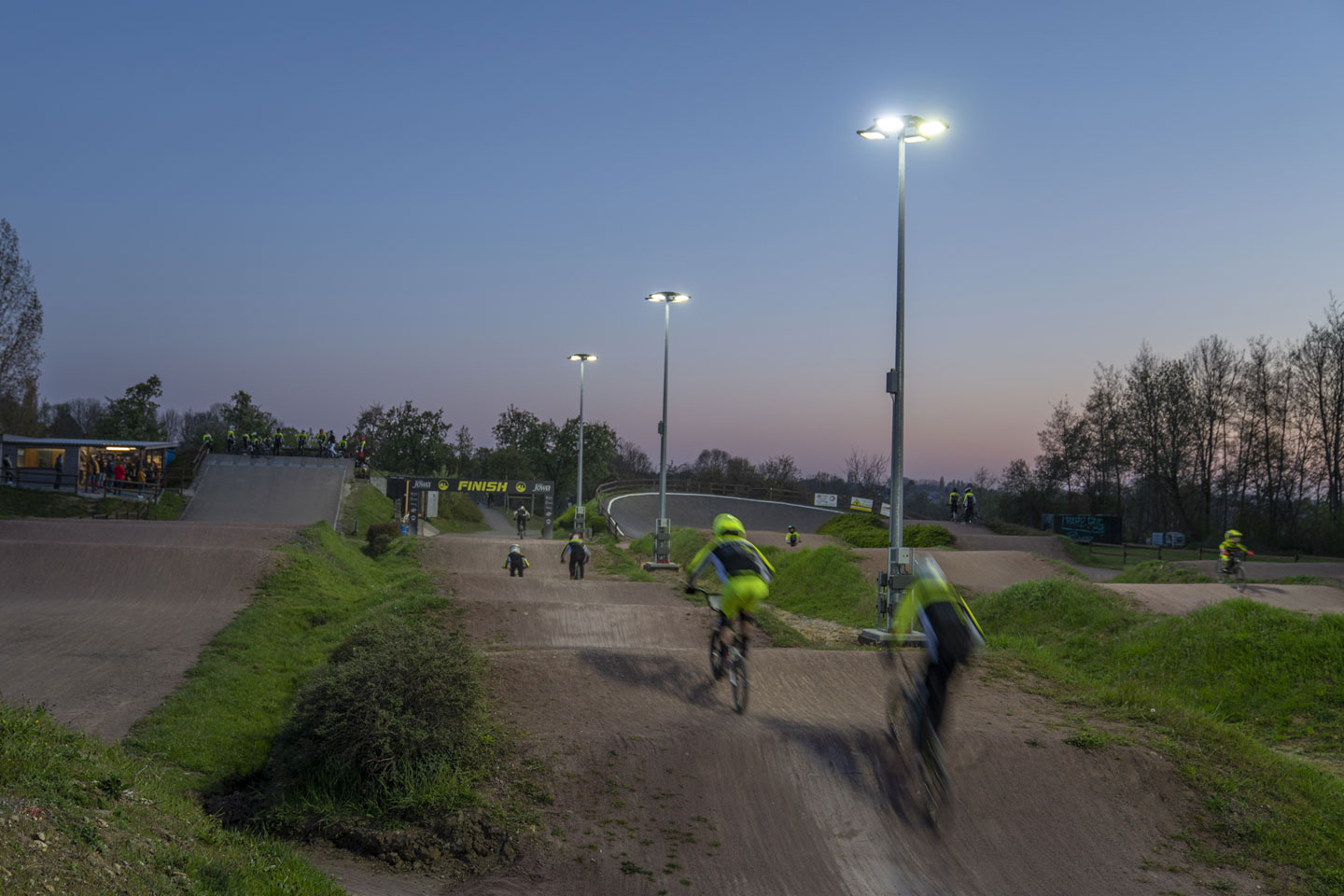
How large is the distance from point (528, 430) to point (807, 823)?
88.7 metres

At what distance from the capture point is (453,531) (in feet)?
179

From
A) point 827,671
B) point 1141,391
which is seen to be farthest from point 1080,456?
point 827,671

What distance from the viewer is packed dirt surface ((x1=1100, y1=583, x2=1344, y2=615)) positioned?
17.7 metres

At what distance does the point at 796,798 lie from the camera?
8.17m

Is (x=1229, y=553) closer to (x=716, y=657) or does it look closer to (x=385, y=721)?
(x=716, y=657)

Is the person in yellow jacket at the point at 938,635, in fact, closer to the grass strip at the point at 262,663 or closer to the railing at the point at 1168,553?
the grass strip at the point at 262,663

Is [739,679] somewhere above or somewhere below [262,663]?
above

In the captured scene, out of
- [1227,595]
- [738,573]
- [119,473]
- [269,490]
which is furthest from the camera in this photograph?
[269,490]

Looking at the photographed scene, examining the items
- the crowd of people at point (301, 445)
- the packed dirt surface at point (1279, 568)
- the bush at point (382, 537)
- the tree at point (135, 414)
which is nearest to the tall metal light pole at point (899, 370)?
the packed dirt surface at point (1279, 568)

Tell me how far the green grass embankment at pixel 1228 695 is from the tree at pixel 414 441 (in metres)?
80.3

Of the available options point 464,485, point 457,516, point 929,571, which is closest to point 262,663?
point 929,571

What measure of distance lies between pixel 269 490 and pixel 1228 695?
146ft

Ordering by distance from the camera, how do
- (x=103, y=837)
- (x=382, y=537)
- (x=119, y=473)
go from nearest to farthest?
(x=103, y=837)
(x=382, y=537)
(x=119, y=473)

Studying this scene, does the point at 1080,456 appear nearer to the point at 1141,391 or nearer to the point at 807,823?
the point at 1141,391
